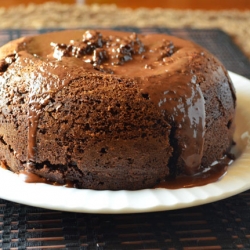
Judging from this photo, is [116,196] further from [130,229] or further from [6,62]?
[6,62]

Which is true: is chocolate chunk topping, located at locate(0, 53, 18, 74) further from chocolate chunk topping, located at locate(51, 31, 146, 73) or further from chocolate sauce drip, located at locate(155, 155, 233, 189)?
chocolate sauce drip, located at locate(155, 155, 233, 189)

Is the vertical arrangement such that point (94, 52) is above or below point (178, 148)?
above

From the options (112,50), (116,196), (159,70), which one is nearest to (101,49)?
(112,50)

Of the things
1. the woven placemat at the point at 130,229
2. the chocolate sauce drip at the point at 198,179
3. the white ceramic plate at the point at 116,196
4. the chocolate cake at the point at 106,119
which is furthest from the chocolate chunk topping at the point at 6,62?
the chocolate sauce drip at the point at 198,179

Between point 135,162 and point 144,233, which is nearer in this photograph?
point 144,233

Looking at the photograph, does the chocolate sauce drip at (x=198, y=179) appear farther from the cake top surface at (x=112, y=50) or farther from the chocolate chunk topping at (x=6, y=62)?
the chocolate chunk topping at (x=6, y=62)

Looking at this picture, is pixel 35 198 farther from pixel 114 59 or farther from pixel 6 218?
pixel 114 59

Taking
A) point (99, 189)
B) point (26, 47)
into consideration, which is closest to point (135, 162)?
point (99, 189)
